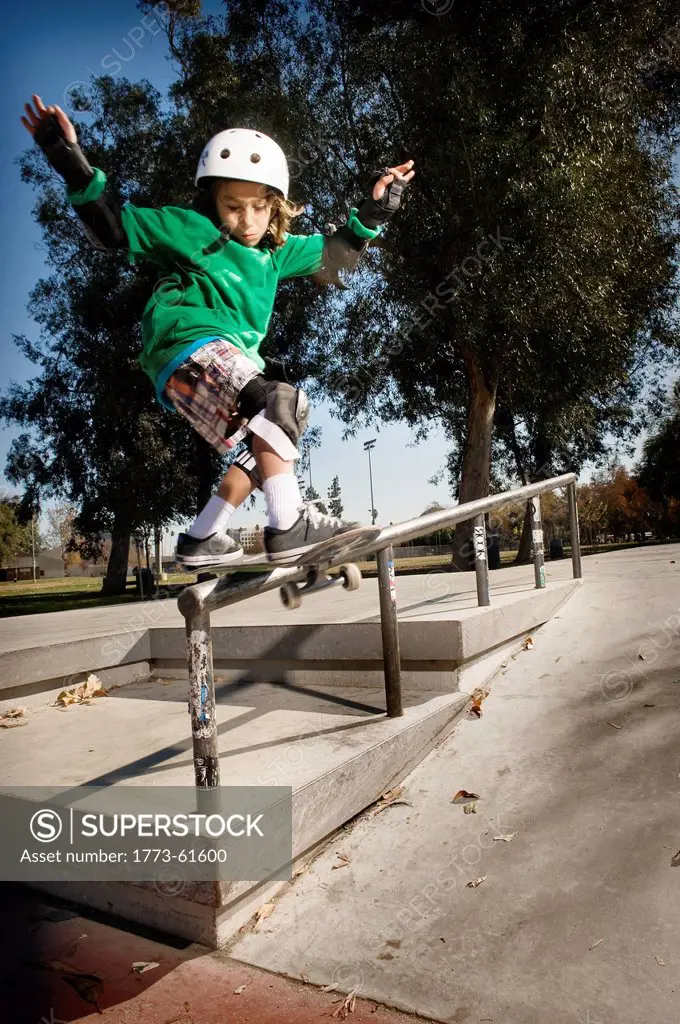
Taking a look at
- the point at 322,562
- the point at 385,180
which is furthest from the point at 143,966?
the point at 385,180

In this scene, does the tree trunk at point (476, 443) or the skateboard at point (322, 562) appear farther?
the tree trunk at point (476, 443)

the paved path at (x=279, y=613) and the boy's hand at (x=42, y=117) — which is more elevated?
the boy's hand at (x=42, y=117)

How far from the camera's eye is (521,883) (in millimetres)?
2137

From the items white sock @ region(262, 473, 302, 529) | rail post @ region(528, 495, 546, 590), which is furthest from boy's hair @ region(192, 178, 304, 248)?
rail post @ region(528, 495, 546, 590)

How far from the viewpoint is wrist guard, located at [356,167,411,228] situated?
255 cm

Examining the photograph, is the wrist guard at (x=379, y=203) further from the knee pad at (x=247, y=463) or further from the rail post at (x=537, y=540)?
the rail post at (x=537, y=540)

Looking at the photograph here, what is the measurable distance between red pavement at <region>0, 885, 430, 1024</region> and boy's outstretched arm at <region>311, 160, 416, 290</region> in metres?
2.42

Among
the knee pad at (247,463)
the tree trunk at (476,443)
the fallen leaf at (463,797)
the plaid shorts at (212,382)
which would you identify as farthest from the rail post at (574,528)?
the tree trunk at (476,443)

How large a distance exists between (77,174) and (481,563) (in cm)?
299

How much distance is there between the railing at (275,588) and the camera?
1.98 metres

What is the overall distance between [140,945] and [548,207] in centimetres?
1049

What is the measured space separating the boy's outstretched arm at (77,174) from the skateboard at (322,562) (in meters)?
1.14

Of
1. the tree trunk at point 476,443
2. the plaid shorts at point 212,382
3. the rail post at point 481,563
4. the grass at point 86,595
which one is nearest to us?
the plaid shorts at point 212,382

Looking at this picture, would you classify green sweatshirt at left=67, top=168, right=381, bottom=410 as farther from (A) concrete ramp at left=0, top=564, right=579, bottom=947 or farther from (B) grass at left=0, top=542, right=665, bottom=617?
(A) concrete ramp at left=0, top=564, right=579, bottom=947
